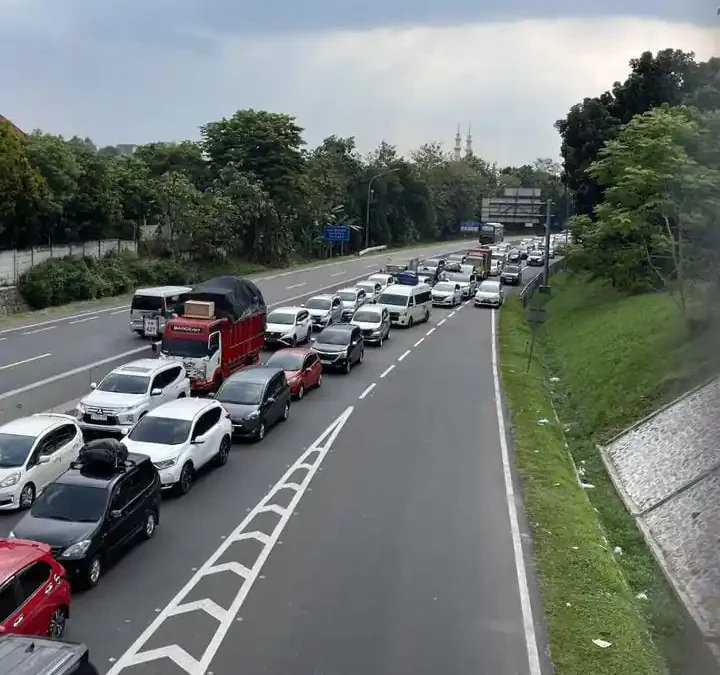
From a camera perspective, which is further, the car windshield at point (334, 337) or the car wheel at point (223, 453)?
the car windshield at point (334, 337)

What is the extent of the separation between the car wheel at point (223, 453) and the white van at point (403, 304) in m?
24.3

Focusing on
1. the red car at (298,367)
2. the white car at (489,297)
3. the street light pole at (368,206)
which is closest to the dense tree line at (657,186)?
the white car at (489,297)

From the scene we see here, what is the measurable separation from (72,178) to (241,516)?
40.2 meters

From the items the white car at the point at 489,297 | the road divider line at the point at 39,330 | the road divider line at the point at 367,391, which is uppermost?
the road divider line at the point at 39,330

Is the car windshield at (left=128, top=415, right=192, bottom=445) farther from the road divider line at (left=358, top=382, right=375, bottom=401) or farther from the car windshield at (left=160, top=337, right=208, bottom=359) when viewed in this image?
the road divider line at (left=358, top=382, right=375, bottom=401)

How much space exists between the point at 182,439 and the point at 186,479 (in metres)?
0.86

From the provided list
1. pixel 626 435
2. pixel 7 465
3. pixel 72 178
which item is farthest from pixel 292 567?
pixel 72 178

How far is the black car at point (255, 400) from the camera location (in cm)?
2141

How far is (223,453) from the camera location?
19594mm

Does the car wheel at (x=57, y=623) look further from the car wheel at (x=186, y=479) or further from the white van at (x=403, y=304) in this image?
the white van at (x=403, y=304)

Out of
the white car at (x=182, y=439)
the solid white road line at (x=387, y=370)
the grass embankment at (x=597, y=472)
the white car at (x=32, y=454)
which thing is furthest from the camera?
the solid white road line at (x=387, y=370)

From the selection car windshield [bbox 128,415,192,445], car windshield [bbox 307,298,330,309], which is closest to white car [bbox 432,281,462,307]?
car windshield [bbox 307,298,330,309]

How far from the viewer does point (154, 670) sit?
10508 millimetres

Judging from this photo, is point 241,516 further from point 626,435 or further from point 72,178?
point 72,178
